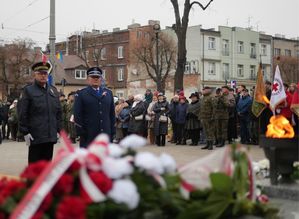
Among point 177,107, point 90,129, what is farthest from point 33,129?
point 177,107

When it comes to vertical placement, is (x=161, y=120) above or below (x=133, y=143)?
below

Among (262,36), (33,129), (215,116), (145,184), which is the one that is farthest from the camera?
(262,36)

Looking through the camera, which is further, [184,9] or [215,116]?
[184,9]

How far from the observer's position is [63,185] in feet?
7.85

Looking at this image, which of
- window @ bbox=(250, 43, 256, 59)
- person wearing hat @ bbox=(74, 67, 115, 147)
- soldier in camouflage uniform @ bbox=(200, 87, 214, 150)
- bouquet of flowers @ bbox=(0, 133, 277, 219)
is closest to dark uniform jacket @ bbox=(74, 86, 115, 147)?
person wearing hat @ bbox=(74, 67, 115, 147)

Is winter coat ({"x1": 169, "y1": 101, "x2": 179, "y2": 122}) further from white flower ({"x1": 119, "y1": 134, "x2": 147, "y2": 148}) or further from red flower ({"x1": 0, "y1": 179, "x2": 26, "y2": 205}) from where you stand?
red flower ({"x1": 0, "y1": 179, "x2": 26, "y2": 205})

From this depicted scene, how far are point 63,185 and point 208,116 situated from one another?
12.4m

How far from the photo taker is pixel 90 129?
7297 millimetres

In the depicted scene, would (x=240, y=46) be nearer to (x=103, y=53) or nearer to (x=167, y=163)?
(x=103, y=53)

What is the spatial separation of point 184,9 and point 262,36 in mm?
44683

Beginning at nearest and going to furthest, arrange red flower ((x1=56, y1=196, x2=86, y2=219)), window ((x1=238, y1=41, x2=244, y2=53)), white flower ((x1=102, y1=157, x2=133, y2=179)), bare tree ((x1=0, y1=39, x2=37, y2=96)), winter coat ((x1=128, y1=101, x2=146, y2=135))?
red flower ((x1=56, y1=196, x2=86, y2=219)) → white flower ((x1=102, y1=157, x2=133, y2=179)) → winter coat ((x1=128, y1=101, x2=146, y2=135)) → bare tree ((x1=0, y1=39, x2=37, y2=96)) → window ((x1=238, y1=41, x2=244, y2=53))

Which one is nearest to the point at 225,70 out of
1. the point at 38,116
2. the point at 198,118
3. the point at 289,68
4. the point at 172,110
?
the point at 289,68

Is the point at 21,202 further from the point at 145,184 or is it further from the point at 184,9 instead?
the point at 184,9

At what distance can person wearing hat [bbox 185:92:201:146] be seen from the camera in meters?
15.7
